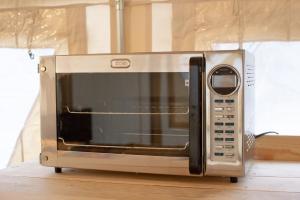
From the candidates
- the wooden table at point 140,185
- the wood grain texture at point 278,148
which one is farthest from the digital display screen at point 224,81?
the wood grain texture at point 278,148

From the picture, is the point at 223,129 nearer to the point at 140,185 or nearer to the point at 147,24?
the point at 140,185

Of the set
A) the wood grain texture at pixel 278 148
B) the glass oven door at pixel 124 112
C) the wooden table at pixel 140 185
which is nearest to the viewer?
the wooden table at pixel 140 185

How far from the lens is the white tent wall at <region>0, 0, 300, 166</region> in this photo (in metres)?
1.40

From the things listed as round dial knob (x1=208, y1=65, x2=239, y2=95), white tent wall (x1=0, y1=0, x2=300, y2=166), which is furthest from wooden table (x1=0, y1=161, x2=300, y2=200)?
white tent wall (x1=0, y1=0, x2=300, y2=166)

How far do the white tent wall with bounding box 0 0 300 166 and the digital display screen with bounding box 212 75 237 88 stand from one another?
0.40 m

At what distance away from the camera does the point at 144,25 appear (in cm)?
154

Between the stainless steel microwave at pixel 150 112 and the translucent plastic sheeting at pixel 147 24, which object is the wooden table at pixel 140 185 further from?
the translucent plastic sheeting at pixel 147 24

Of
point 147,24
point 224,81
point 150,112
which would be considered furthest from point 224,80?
point 147,24

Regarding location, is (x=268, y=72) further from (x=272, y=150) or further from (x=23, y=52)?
(x=23, y=52)

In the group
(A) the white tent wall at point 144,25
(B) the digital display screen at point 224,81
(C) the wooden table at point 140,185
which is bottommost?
(C) the wooden table at point 140,185

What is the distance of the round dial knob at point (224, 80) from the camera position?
41.9 inches

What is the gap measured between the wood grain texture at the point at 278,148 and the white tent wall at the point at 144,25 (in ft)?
0.87

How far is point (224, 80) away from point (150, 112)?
226 millimetres

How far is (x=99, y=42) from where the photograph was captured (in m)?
1.60
